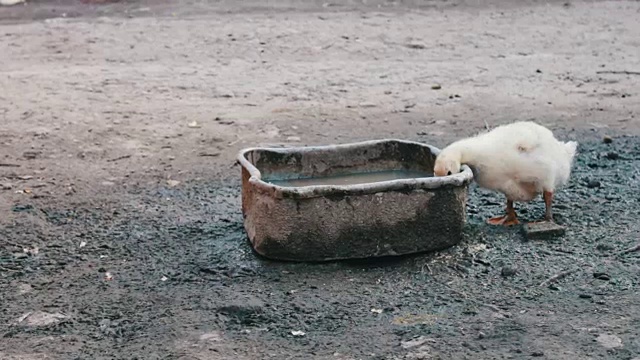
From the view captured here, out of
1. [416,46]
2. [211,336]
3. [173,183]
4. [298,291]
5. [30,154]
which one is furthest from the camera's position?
[416,46]

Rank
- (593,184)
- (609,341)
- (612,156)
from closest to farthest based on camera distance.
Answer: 1. (609,341)
2. (593,184)
3. (612,156)

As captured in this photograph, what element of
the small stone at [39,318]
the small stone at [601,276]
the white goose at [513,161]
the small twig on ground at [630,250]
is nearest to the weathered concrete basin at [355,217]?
the white goose at [513,161]

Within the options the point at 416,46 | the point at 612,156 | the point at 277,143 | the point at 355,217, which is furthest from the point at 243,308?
the point at 416,46

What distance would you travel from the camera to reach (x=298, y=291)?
12.6ft

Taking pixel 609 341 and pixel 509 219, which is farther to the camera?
pixel 509 219

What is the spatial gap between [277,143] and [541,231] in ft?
7.90

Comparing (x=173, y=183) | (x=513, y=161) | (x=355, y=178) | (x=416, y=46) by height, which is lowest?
(x=173, y=183)

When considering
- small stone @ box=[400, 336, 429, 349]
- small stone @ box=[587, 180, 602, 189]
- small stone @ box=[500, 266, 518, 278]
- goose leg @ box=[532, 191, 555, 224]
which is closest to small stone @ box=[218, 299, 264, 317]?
small stone @ box=[400, 336, 429, 349]

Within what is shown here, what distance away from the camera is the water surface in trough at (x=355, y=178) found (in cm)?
459

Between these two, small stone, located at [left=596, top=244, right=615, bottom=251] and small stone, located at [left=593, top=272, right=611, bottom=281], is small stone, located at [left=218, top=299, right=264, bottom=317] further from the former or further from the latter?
small stone, located at [left=596, top=244, right=615, bottom=251]

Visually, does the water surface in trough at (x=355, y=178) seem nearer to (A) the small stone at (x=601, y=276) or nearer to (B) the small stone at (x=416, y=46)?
(A) the small stone at (x=601, y=276)

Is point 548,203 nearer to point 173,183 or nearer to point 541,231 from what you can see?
point 541,231

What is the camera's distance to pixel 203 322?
3.60 meters

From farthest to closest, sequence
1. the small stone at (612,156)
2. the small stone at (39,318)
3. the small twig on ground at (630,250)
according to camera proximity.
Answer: the small stone at (612,156), the small twig on ground at (630,250), the small stone at (39,318)
